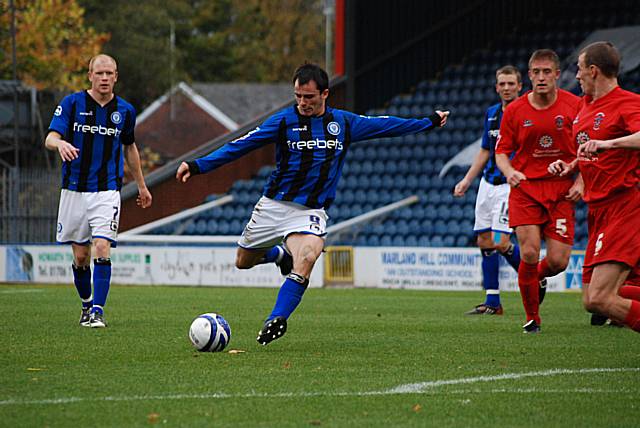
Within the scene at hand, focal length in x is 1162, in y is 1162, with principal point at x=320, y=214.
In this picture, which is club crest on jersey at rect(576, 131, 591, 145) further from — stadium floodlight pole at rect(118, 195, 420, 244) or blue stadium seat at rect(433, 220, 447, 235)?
blue stadium seat at rect(433, 220, 447, 235)

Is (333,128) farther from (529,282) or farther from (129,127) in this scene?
(129,127)

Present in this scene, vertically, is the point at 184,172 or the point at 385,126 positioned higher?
the point at 385,126

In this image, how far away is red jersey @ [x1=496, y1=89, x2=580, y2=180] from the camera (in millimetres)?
9680

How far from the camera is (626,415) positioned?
570cm

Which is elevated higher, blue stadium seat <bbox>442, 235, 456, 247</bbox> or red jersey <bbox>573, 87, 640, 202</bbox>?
red jersey <bbox>573, 87, 640, 202</bbox>

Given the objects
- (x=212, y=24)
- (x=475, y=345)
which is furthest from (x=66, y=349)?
(x=212, y=24)

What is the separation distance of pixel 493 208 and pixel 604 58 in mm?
5320

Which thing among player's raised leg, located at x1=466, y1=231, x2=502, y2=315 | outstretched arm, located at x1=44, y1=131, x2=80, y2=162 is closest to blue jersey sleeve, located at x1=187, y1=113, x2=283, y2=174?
outstretched arm, located at x1=44, y1=131, x2=80, y2=162

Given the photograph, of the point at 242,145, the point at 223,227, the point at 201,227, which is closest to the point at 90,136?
the point at 242,145

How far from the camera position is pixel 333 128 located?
8.75 meters

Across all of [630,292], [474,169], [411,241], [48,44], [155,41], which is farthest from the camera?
[155,41]

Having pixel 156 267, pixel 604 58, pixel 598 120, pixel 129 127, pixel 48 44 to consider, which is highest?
pixel 48 44

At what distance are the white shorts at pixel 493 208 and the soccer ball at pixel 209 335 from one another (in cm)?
502

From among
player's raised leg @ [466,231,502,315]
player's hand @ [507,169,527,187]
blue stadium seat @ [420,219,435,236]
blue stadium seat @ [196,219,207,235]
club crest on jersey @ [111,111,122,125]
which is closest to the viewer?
player's hand @ [507,169,527,187]
